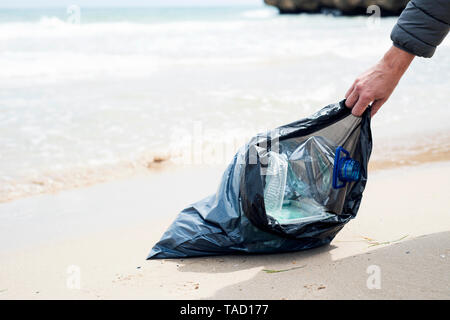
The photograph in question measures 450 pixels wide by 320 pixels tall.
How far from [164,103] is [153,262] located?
3.97 metres

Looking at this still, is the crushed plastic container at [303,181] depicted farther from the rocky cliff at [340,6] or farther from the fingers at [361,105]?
the rocky cliff at [340,6]

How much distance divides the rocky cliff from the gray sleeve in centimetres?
2983

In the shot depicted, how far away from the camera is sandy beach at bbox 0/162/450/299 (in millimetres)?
1871

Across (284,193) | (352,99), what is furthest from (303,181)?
(352,99)

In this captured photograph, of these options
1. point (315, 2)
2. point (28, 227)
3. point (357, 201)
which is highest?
point (315, 2)

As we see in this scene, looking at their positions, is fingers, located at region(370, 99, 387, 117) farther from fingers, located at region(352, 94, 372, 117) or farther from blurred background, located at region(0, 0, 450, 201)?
blurred background, located at region(0, 0, 450, 201)

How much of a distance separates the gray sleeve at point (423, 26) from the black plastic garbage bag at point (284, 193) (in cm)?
41

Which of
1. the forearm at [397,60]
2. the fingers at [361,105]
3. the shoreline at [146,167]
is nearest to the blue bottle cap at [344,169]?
the fingers at [361,105]

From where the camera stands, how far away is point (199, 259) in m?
2.26

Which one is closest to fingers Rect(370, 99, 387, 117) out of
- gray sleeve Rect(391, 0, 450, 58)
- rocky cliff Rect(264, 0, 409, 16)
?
gray sleeve Rect(391, 0, 450, 58)

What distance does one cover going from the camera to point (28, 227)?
9.64ft
